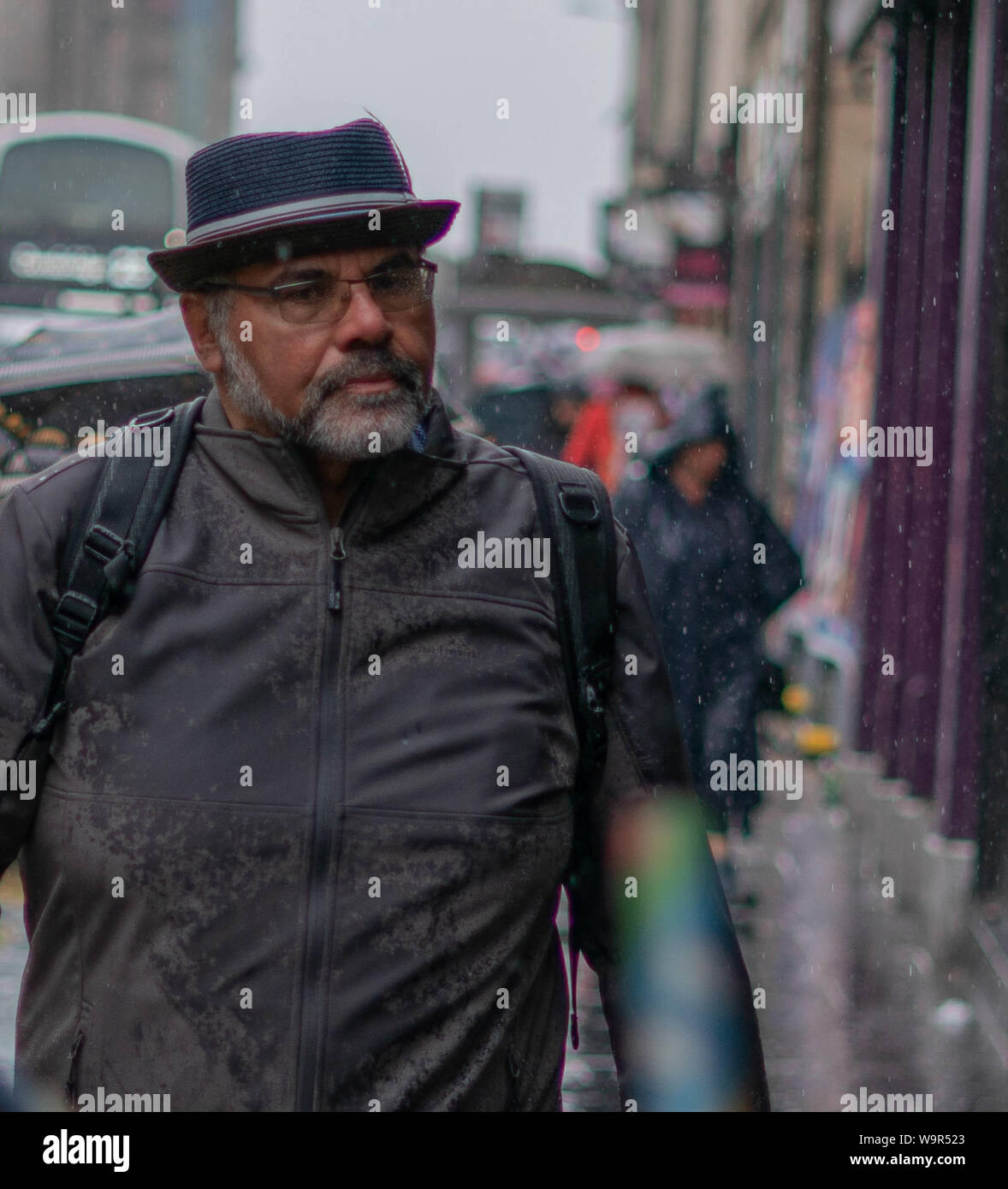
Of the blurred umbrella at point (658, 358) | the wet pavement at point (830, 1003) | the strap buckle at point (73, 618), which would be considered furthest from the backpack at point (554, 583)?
the blurred umbrella at point (658, 358)

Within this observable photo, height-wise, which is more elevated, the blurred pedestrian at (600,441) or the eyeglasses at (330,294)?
the eyeglasses at (330,294)

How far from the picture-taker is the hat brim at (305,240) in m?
2.42

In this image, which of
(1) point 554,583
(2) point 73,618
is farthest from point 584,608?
(2) point 73,618

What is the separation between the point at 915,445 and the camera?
10.0 meters

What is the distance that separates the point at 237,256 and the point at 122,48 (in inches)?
2435

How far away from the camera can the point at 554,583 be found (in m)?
2.48

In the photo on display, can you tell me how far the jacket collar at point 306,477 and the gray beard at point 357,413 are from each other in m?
0.03

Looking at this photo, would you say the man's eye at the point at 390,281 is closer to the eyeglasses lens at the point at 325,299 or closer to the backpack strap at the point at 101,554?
the eyeglasses lens at the point at 325,299

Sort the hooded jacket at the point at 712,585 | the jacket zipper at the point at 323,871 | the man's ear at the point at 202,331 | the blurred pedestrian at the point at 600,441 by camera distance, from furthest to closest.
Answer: the blurred pedestrian at the point at 600,441 < the hooded jacket at the point at 712,585 < the man's ear at the point at 202,331 < the jacket zipper at the point at 323,871

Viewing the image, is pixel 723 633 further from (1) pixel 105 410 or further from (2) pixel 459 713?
(2) pixel 459 713

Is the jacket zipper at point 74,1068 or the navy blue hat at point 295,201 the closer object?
the jacket zipper at point 74,1068

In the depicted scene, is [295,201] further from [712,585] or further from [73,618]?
[712,585]

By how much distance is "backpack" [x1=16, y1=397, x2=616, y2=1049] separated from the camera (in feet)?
7.53

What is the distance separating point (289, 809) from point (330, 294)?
0.71 meters
